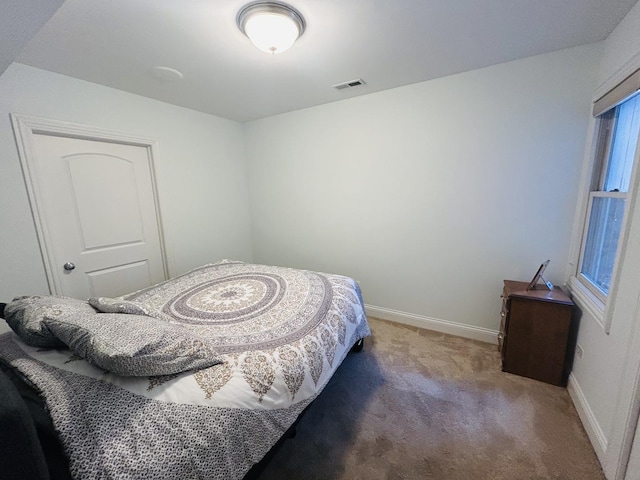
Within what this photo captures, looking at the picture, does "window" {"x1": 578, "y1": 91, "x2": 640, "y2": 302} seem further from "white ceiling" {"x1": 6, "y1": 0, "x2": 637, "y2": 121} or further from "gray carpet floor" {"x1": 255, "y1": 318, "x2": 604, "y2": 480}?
"gray carpet floor" {"x1": 255, "y1": 318, "x2": 604, "y2": 480}

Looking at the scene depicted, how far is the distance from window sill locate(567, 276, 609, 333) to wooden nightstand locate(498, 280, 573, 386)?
0.06m

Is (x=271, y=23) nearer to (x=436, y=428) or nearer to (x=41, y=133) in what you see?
(x=41, y=133)

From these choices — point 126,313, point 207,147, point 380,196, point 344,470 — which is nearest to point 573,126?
point 380,196

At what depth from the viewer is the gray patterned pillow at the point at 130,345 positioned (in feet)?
2.98

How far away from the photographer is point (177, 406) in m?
0.93

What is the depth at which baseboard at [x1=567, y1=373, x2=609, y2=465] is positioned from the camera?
133 cm

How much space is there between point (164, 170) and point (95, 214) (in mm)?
748

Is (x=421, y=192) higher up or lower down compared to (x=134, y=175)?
lower down

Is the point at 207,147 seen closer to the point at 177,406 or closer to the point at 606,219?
the point at 177,406

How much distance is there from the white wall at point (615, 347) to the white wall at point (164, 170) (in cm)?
347

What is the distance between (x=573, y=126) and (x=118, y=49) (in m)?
3.25

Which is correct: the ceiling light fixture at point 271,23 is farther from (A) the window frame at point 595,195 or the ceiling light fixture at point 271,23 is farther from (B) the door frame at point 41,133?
(A) the window frame at point 595,195

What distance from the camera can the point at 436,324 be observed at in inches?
103

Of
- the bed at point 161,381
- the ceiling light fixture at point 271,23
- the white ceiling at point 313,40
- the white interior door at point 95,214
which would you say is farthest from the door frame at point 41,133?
the ceiling light fixture at point 271,23
